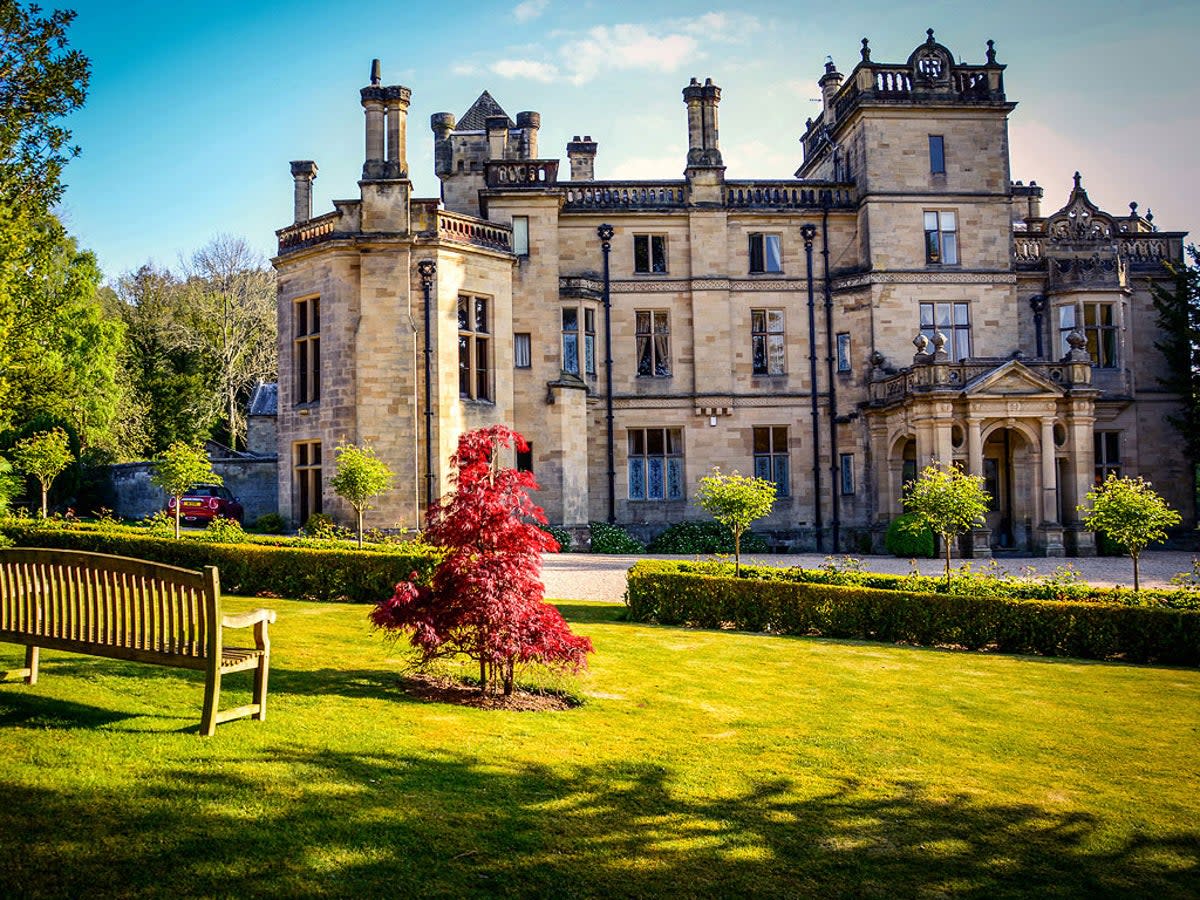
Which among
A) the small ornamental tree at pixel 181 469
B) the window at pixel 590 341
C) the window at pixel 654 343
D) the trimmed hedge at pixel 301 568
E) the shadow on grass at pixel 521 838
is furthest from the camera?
the window at pixel 654 343

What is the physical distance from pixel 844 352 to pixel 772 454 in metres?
4.46

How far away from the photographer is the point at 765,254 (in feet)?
98.5

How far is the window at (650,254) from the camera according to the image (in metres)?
29.4

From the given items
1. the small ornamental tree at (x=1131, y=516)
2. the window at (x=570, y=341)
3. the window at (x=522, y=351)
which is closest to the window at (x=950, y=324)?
the window at (x=570, y=341)

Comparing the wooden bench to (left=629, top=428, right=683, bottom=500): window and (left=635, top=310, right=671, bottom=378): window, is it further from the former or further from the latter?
(left=635, top=310, right=671, bottom=378): window

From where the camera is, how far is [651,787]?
5852 millimetres

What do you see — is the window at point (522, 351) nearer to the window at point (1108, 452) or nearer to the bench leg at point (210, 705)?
the window at point (1108, 452)

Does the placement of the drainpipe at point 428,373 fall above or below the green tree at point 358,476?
above

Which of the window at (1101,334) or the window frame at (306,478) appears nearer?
the window frame at (306,478)

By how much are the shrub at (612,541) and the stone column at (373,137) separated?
490 inches

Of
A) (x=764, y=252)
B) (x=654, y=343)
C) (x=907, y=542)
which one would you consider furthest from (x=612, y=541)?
(x=764, y=252)

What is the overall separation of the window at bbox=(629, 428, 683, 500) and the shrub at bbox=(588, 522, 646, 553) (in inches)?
91.6

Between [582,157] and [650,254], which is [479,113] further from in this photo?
[650,254]

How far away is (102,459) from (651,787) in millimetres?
36506
